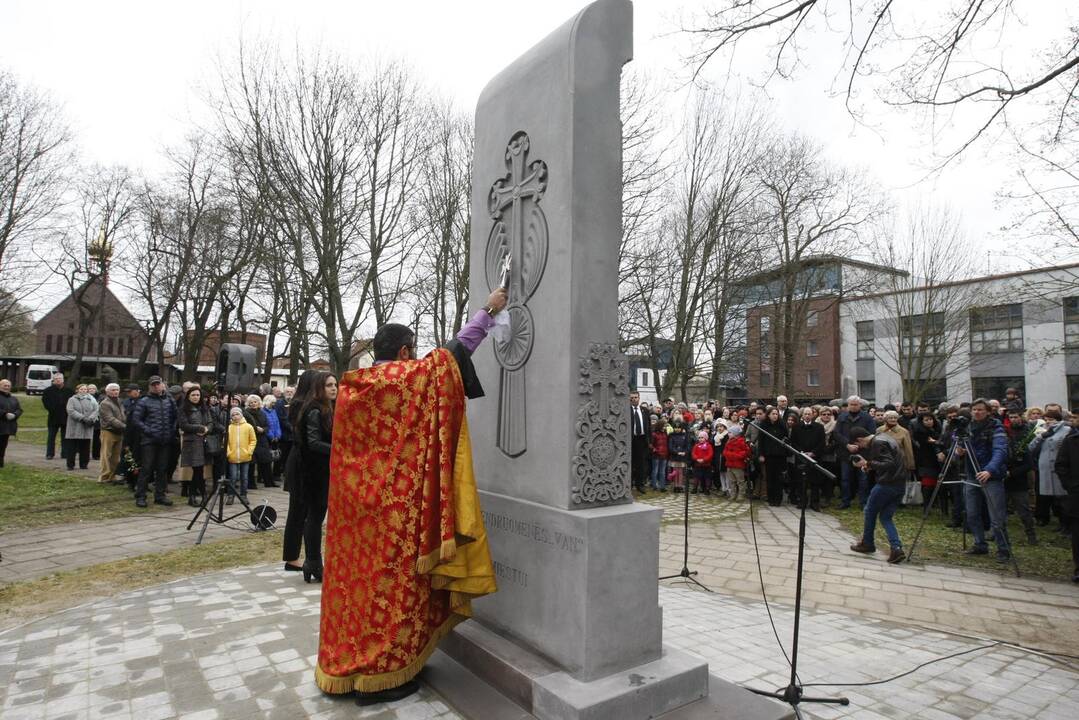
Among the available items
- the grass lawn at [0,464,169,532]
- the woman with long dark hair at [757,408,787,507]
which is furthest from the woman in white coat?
the woman with long dark hair at [757,408,787,507]

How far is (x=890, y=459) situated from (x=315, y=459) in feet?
21.4

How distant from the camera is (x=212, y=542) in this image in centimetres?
730

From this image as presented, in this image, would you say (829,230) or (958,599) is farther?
(829,230)

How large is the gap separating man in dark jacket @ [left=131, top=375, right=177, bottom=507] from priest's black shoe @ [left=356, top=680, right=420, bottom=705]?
8182 mm

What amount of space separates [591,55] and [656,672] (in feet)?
10.8

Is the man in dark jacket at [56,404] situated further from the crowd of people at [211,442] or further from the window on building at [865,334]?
the window on building at [865,334]

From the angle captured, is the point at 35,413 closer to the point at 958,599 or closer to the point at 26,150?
the point at 26,150

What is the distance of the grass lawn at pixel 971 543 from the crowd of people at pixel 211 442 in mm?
7280

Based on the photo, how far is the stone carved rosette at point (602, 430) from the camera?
3121mm

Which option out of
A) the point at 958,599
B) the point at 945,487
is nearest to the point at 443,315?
the point at 945,487

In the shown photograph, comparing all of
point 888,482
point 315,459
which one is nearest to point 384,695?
point 315,459

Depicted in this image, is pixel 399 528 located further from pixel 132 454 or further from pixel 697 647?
pixel 132 454

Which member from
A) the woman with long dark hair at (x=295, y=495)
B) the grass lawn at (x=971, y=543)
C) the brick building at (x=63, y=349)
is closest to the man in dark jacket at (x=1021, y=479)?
the grass lawn at (x=971, y=543)

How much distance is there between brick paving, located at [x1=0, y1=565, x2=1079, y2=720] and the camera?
309cm
